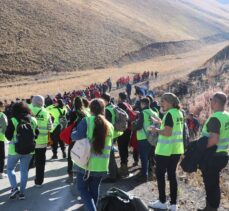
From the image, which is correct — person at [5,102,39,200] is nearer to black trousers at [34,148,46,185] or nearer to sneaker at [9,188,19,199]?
sneaker at [9,188,19,199]

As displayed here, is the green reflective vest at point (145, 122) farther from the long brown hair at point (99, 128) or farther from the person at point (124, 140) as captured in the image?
the long brown hair at point (99, 128)

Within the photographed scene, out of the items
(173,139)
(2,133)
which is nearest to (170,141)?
(173,139)

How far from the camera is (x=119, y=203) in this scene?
19.5 feet

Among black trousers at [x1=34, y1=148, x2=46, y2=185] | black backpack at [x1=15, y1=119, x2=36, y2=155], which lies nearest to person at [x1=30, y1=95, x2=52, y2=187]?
black trousers at [x1=34, y1=148, x2=46, y2=185]

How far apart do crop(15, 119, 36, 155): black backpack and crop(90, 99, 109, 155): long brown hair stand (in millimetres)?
2136

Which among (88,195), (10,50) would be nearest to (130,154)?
(88,195)

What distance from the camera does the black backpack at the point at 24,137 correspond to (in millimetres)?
8453

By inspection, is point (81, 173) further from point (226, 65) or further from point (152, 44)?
point (152, 44)

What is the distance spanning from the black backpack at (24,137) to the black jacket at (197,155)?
2.87 metres

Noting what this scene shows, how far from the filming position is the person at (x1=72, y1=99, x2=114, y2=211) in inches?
264

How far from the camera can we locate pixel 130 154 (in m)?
13.7

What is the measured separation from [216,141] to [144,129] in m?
2.91

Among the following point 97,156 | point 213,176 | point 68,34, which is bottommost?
point 213,176

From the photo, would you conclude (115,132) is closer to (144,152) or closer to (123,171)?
(144,152)
